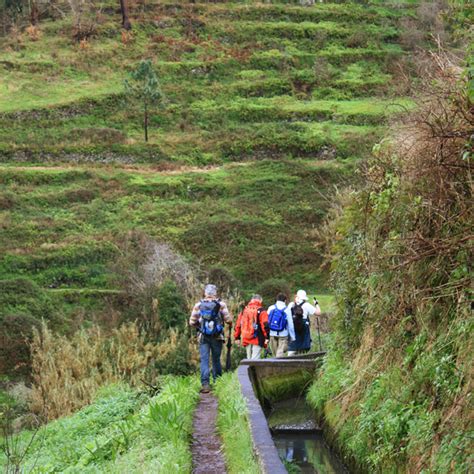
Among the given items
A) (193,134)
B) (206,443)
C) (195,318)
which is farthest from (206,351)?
(193,134)

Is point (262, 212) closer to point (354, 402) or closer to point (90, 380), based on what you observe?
point (90, 380)

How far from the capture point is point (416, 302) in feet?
24.0

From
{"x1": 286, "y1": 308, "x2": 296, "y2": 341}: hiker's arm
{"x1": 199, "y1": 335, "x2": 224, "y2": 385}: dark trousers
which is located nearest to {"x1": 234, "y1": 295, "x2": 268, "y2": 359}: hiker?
{"x1": 286, "y1": 308, "x2": 296, "y2": 341}: hiker's arm

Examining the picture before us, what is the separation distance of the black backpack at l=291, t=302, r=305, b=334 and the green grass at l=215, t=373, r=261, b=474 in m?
4.37

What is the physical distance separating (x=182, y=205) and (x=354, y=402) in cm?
3154

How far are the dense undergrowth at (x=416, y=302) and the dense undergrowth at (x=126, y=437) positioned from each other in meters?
1.68

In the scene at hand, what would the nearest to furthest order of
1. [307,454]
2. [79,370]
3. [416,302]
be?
[416,302]
[307,454]
[79,370]

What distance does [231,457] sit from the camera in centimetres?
726

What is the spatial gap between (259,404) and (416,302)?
2.27 meters

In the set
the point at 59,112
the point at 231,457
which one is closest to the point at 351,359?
the point at 231,457

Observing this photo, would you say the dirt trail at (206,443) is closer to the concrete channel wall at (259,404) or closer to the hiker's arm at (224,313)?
the concrete channel wall at (259,404)

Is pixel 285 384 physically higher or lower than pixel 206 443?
lower

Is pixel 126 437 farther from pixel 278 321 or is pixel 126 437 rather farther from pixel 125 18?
pixel 125 18

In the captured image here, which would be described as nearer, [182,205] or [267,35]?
[182,205]
